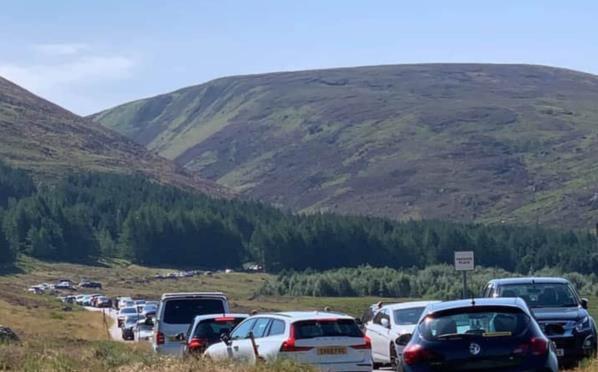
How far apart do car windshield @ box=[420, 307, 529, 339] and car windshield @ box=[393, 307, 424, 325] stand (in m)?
8.96

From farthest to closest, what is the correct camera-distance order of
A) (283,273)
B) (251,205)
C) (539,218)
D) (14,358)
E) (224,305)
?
(539,218) < (251,205) < (283,273) < (224,305) < (14,358)

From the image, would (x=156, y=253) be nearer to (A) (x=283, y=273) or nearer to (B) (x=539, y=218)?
(A) (x=283, y=273)

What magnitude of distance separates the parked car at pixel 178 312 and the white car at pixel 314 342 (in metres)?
7.88

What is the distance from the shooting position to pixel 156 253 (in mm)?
127875

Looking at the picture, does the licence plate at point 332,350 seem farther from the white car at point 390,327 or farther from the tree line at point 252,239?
the tree line at point 252,239

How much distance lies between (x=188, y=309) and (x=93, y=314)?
44748 mm

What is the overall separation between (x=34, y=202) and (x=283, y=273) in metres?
32.1

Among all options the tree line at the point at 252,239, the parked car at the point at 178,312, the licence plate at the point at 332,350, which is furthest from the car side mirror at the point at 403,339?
the tree line at the point at 252,239

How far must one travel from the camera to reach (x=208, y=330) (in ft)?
76.3

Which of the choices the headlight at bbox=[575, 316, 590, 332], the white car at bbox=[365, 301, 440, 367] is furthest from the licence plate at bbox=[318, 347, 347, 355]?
the white car at bbox=[365, 301, 440, 367]

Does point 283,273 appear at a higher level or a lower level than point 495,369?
lower

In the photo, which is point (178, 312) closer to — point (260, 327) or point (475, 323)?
point (260, 327)

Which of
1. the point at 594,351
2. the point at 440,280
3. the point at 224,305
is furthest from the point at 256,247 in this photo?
the point at 594,351

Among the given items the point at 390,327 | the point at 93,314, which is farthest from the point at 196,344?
the point at 93,314
